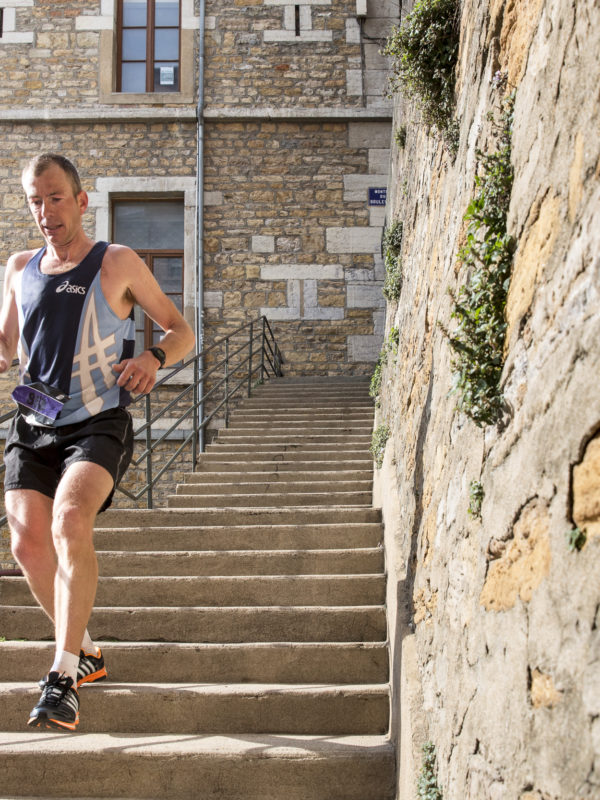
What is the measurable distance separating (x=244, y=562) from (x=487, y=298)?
8.67 ft

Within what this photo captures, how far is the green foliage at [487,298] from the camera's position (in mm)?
1735

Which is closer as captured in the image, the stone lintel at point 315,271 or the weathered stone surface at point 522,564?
the weathered stone surface at point 522,564

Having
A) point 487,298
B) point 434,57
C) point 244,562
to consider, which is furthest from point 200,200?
point 487,298

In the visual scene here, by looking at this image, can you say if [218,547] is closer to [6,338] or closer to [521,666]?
[6,338]

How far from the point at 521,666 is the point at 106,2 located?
10.9 meters

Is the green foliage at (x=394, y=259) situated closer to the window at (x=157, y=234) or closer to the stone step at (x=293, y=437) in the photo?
the stone step at (x=293, y=437)

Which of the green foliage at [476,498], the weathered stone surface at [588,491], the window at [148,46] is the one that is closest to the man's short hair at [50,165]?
the green foliage at [476,498]

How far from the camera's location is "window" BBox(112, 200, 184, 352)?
1058cm

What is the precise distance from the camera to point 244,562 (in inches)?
164

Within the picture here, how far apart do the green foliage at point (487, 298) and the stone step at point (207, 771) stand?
1.40 m

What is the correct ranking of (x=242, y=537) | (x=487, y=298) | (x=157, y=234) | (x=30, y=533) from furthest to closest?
(x=157, y=234)
(x=242, y=537)
(x=30, y=533)
(x=487, y=298)

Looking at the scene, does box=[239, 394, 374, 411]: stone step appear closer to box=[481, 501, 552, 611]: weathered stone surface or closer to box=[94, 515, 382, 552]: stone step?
box=[94, 515, 382, 552]: stone step

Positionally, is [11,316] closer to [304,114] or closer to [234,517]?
[234,517]

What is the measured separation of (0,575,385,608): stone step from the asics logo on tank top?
62.5 inches
